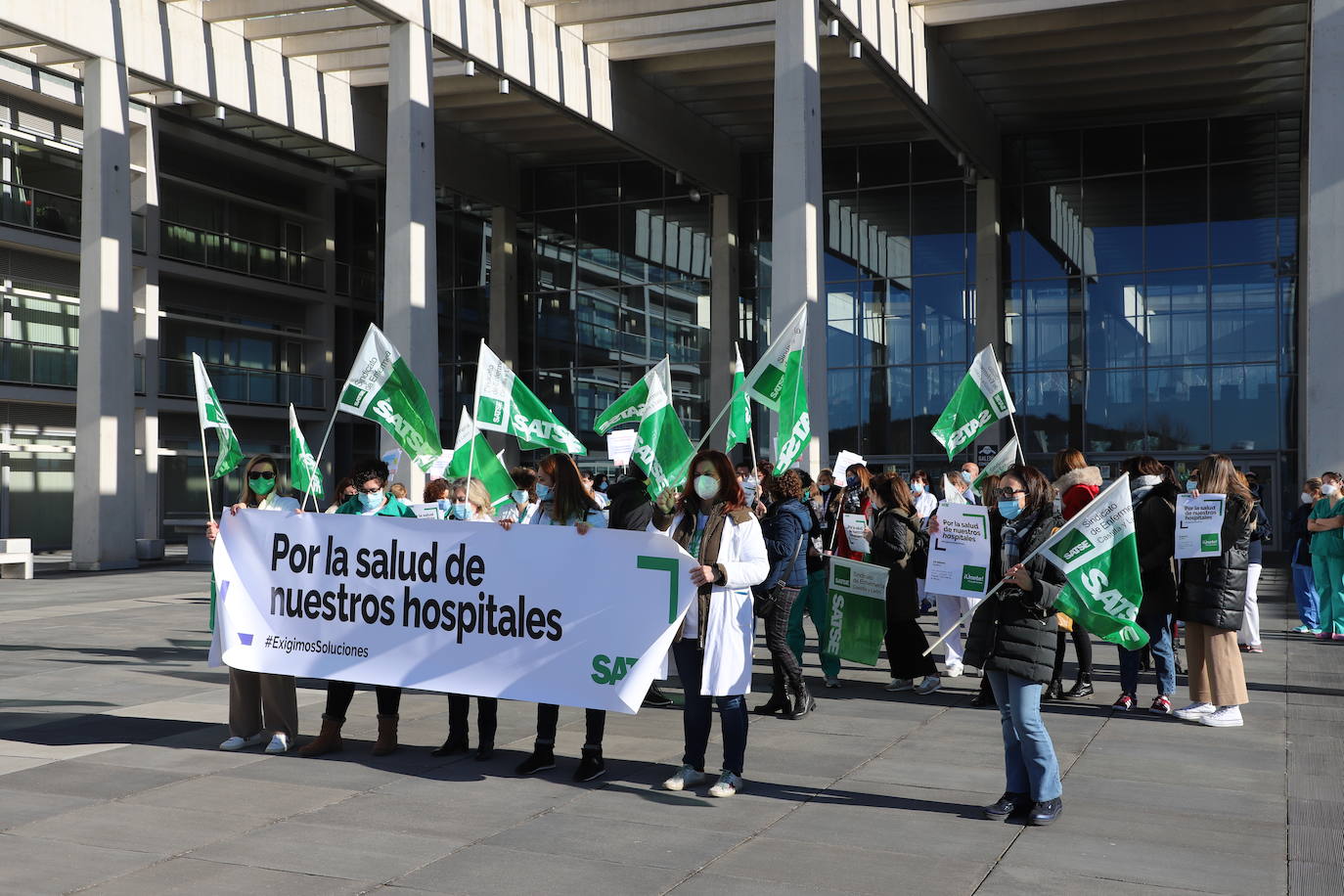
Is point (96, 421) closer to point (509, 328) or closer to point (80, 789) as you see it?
point (509, 328)

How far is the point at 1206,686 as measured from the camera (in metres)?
9.55

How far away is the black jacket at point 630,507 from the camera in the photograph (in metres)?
8.42

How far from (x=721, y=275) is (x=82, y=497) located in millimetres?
18764

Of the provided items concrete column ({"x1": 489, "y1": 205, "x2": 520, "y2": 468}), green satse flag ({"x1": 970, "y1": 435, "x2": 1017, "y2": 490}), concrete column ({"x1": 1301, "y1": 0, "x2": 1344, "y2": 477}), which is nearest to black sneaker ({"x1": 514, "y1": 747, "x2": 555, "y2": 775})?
green satse flag ({"x1": 970, "y1": 435, "x2": 1017, "y2": 490})

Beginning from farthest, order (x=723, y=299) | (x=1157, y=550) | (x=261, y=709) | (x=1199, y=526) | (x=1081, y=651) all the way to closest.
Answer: (x=723, y=299)
(x=1081, y=651)
(x=1157, y=550)
(x=1199, y=526)
(x=261, y=709)

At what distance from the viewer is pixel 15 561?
23688mm

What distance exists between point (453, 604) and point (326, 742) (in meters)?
1.27

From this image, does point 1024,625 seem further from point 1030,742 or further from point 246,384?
point 246,384

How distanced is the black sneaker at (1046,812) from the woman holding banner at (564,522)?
244 cm

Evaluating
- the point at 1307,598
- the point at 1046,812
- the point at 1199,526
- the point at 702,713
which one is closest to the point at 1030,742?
the point at 1046,812

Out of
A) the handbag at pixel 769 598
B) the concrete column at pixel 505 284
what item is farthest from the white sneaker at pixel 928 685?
the concrete column at pixel 505 284

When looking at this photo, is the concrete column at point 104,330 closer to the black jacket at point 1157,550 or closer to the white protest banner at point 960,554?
the white protest banner at point 960,554

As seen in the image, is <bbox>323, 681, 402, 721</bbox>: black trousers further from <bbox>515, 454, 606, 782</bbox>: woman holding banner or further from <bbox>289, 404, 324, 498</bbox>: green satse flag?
<bbox>289, 404, 324, 498</bbox>: green satse flag

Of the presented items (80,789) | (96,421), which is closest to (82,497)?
(96,421)
